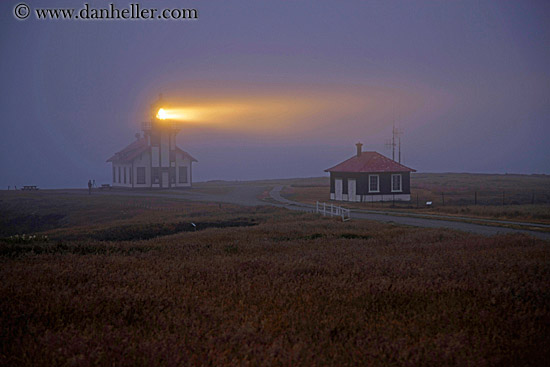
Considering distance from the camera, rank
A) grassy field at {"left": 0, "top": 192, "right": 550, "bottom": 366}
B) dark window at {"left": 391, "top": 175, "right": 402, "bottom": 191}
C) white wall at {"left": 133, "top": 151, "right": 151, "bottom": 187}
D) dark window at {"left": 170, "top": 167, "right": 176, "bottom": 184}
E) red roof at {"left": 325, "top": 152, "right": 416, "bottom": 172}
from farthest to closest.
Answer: dark window at {"left": 170, "top": 167, "right": 176, "bottom": 184} → white wall at {"left": 133, "top": 151, "right": 151, "bottom": 187} → dark window at {"left": 391, "top": 175, "right": 402, "bottom": 191} → red roof at {"left": 325, "top": 152, "right": 416, "bottom": 172} → grassy field at {"left": 0, "top": 192, "right": 550, "bottom": 366}

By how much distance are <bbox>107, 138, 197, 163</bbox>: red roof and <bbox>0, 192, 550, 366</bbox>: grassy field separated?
205ft

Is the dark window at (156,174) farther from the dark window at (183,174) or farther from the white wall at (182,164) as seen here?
the dark window at (183,174)

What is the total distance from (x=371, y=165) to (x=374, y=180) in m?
1.67

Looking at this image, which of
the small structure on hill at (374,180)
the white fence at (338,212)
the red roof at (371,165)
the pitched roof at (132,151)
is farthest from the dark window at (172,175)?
the white fence at (338,212)

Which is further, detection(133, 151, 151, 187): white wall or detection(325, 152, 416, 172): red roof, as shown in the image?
detection(133, 151, 151, 187): white wall

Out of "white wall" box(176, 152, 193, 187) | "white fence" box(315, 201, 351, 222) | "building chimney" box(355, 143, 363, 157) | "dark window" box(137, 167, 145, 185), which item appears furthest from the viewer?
"white wall" box(176, 152, 193, 187)

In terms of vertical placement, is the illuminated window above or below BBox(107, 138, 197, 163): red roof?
below

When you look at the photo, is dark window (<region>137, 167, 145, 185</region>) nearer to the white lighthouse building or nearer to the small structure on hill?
the white lighthouse building

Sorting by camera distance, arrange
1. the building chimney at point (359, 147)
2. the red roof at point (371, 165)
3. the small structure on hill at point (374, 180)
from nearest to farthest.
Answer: the small structure on hill at point (374, 180) → the red roof at point (371, 165) → the building chimney at point (359, 147)

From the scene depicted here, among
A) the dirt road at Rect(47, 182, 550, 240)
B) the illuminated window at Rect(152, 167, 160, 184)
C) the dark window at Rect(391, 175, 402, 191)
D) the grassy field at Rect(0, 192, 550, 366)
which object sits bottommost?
the dirt road at Rect(47, 182, 550, 240)

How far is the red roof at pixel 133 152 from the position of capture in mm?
71562

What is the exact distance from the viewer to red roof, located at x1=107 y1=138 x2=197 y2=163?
235 feet

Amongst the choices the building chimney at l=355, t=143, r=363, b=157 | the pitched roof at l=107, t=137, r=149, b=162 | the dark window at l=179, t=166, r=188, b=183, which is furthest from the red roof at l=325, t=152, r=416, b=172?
the pitched roof at l=107, t=137, r=149, b=162

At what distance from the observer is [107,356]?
15.1ft
